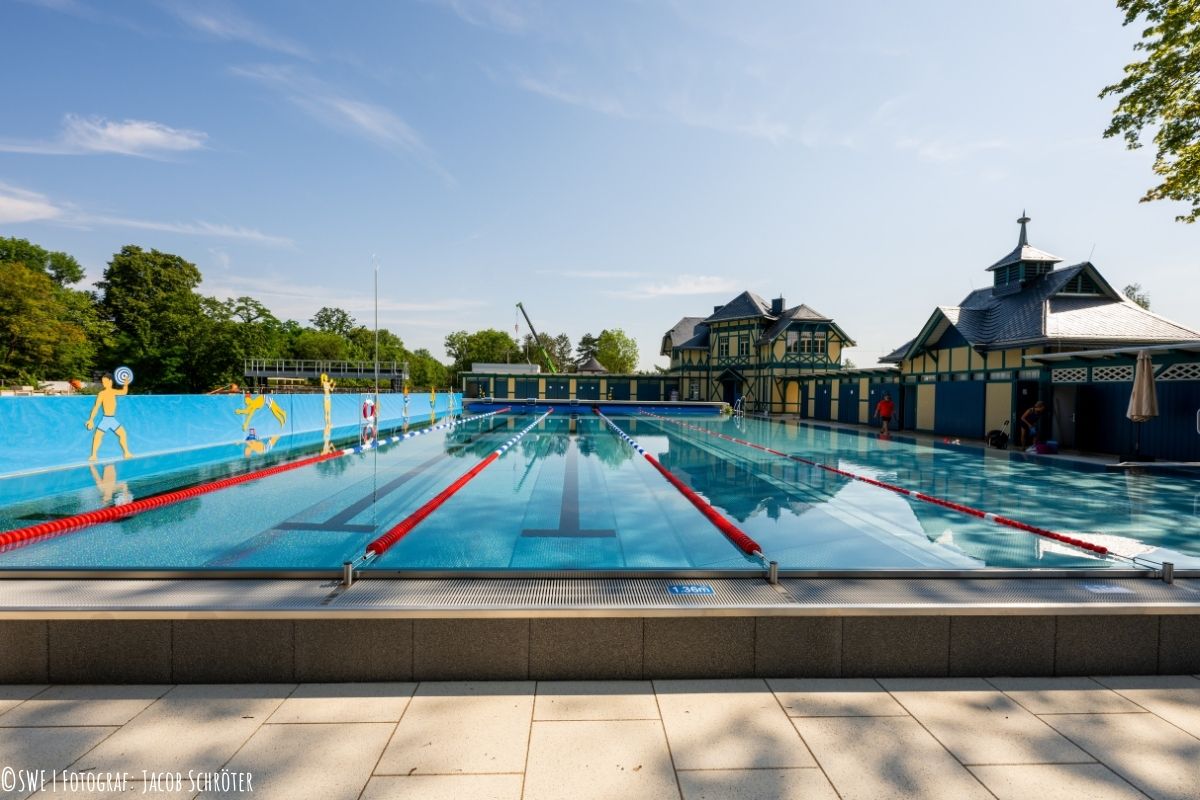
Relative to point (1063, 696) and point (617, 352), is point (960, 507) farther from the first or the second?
point (617, 352)

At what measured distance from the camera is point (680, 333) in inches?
1816

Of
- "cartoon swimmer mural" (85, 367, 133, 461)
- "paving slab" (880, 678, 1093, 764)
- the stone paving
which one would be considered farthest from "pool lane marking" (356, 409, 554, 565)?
"cartoon swimmer mural" (85, 367, 133, 461)

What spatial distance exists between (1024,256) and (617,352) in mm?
62005

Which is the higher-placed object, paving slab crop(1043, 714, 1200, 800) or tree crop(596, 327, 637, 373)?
tree crop(596, 327, 637, 373)

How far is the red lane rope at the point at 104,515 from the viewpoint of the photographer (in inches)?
216

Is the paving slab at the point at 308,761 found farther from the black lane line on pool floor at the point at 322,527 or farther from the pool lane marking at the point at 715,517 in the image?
the black lane line on pool floor at the point at 322,527

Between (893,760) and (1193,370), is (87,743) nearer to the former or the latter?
(893,760)

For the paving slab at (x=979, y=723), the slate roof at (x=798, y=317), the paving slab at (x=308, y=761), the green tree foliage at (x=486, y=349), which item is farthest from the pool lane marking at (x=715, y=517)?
the green tree foliage at (x=486, y=349)

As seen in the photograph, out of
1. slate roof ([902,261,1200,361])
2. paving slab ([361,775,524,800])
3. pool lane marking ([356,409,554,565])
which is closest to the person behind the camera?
paving slab ([361,775,524,800])

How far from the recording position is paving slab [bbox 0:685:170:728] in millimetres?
2592

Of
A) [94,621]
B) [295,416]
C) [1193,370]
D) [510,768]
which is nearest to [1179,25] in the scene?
[1193,370]

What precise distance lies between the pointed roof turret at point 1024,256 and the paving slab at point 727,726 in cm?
2278

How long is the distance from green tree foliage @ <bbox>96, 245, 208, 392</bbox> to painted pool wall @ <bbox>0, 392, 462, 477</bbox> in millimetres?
34683

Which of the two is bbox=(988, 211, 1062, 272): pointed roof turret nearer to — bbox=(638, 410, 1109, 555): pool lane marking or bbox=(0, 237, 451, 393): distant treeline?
bbox=(638, 410, 1109, 555): pool lane marking
